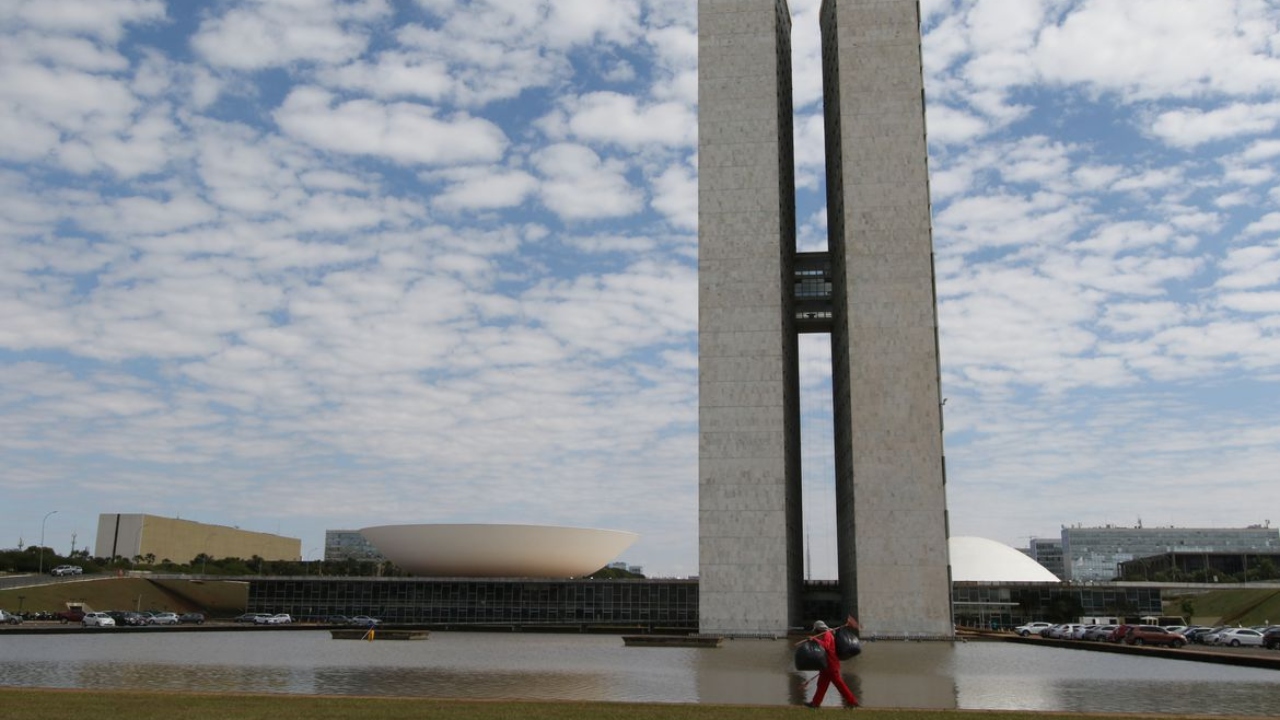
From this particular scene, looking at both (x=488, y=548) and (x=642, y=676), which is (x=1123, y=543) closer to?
(x=488, y=548)

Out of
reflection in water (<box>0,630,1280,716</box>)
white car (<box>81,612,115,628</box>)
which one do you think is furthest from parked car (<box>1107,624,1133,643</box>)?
white car (<box>81,612,115,628</box>)

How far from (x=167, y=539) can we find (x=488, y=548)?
59365 millimetres

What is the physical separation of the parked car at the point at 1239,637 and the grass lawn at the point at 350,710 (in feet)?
99.7

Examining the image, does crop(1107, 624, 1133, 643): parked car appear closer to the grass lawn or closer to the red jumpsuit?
the grass lawn

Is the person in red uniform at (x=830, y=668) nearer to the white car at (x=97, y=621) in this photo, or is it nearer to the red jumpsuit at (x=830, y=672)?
the red jumpsuit at (x=830, y=672)

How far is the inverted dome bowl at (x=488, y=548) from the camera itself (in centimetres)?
6850

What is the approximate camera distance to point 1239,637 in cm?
3991

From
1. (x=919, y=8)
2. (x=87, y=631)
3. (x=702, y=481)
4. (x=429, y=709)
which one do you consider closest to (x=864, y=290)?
(x=702, y=481)

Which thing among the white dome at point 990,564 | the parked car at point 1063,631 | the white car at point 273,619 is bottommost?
the white car at point 273,619

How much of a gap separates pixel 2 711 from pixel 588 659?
1813cm

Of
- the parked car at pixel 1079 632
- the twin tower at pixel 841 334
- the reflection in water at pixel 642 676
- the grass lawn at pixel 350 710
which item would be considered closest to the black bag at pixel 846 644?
the grass lawn at pixel 350 710

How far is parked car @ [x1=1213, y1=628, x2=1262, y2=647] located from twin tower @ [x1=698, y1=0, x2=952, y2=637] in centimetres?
1427

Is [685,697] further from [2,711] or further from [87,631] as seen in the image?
[87,631]

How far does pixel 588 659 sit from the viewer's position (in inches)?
1161
